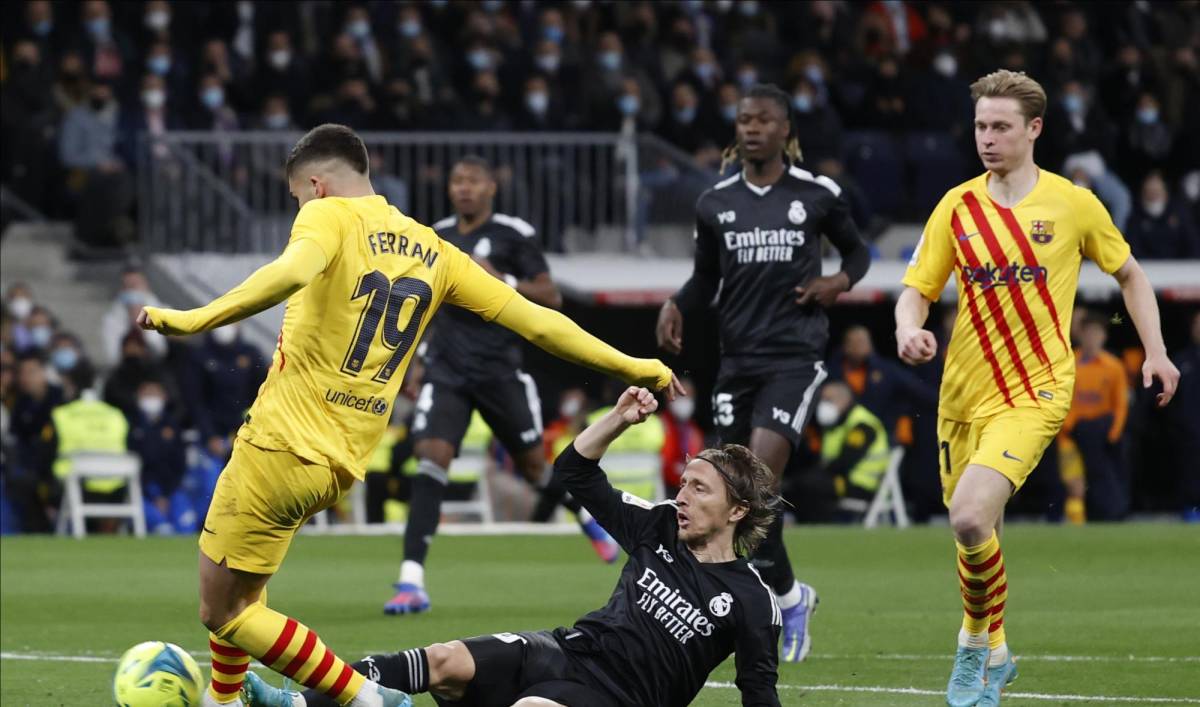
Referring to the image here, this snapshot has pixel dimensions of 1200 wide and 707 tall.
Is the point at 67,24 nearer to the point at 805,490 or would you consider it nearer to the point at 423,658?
the point at 805,490

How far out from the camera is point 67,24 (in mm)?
23500

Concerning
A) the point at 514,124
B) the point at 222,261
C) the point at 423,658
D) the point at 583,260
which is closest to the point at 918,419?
the point at 583,260

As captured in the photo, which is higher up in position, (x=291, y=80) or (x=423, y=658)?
(x=291, y=80)

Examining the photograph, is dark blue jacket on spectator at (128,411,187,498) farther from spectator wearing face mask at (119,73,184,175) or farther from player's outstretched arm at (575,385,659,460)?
player's outstretched arm at (575,385,659,460)

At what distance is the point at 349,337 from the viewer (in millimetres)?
7613

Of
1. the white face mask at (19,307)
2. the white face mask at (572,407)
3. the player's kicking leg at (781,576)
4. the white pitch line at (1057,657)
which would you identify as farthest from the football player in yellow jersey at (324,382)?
the white face mask at (19,307)

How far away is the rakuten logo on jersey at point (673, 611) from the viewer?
287 inches

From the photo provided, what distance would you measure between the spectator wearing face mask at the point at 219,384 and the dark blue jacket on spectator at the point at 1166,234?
10.1 metres

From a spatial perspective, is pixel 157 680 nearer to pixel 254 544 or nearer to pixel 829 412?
pixel 254 544

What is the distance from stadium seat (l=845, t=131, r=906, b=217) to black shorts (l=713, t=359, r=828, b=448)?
1445cm

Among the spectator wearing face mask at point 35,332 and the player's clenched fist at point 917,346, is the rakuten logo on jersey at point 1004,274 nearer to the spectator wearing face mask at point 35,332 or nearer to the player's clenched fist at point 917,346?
the player's clenched fist at point 917,346

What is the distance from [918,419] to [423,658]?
15.2m

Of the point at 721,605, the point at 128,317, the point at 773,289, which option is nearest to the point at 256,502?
the point at 721,605

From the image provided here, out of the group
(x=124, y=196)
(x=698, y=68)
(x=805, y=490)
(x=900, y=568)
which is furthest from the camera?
(x=698, y=68)
